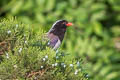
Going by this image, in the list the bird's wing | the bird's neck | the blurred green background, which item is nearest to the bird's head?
the bird's neck

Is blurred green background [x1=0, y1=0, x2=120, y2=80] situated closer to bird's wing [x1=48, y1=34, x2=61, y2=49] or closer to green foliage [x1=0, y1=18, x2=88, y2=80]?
bird's wing [x1=48, y1=34, x2=61, y2=49]

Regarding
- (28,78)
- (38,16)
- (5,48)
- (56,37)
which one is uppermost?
(38,16)

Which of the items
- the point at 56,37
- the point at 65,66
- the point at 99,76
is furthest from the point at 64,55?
the point at 99,76

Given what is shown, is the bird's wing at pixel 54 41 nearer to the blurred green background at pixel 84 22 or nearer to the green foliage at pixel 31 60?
the green foliage at pixel 31 60

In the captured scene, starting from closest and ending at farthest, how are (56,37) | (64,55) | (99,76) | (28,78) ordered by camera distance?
(28,78) < (64,55) < (56,37) < (99,76)

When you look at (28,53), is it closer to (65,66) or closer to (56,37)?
(65,66)

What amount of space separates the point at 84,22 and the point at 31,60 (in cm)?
720

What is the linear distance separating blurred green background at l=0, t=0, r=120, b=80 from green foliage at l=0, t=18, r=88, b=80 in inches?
246

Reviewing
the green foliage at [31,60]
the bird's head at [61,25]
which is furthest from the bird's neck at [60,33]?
the green foliage at [31,60]

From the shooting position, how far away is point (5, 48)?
6.69 meters

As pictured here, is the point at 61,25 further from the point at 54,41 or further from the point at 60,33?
the point at 54,41

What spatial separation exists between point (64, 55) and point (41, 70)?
44 cm

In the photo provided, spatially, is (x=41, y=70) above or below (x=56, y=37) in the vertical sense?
below

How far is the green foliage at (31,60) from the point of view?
252 inches
